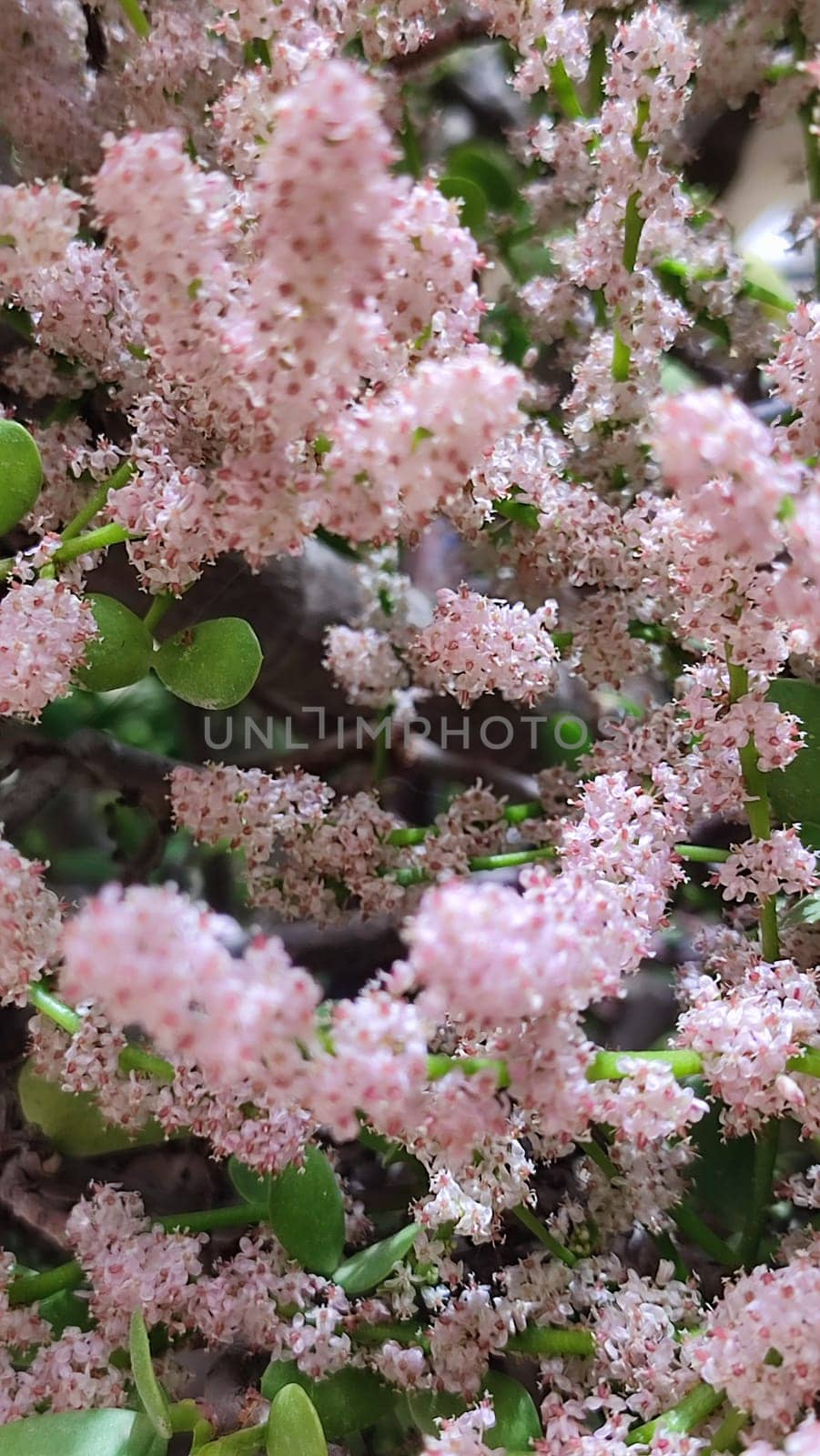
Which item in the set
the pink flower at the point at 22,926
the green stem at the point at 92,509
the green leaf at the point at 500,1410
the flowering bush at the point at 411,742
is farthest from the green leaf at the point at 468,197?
the green leaf at the point at 500,1410

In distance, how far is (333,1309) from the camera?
411 mm

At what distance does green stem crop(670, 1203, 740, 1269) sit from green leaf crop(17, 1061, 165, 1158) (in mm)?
202

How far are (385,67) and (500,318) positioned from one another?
0.12m

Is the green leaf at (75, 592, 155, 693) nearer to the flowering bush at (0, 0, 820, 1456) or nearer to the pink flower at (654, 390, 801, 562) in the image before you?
the flowering bush at (0, 0, 820, 1456)

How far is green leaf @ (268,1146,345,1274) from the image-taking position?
422 mm

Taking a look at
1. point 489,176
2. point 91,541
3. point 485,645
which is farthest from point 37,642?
point 489,176

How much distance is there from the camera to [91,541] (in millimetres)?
385

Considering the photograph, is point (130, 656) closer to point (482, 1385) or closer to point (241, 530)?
point (241, 530)

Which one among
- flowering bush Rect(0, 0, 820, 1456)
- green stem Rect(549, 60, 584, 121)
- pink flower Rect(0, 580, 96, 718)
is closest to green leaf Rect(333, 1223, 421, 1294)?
flowering bush Rect(0, 0, 820, 1456)

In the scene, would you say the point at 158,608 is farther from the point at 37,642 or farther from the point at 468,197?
the point at 468,197

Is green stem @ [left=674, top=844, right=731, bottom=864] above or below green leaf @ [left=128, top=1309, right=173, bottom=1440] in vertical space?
above

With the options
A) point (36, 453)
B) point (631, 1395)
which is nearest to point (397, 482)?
point (36, 453)

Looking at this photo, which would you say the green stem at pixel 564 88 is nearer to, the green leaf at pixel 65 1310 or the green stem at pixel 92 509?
the green stem at pixel 92 509

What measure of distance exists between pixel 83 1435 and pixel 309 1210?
93mm
